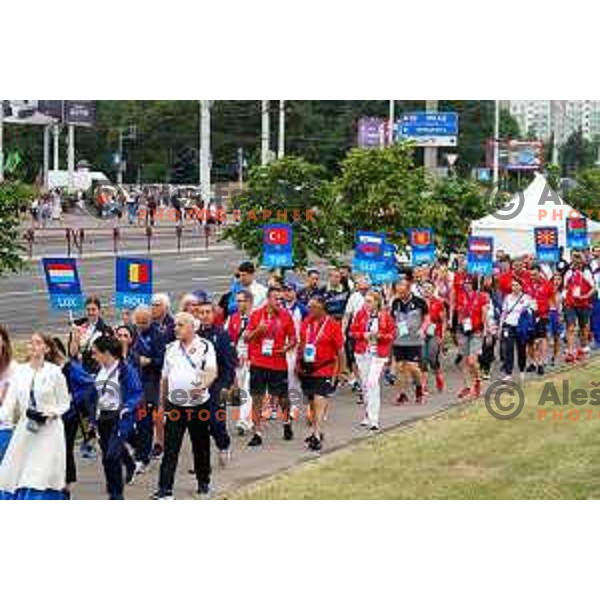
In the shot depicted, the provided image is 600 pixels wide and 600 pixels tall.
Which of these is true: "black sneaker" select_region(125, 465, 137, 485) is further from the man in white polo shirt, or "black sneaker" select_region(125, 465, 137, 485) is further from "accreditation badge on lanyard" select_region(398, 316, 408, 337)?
"accreditation badge on lanyard" select_region(398, 316, 408, 337)

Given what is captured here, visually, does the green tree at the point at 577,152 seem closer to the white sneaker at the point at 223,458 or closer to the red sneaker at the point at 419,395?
the red sneaker at the point at 419,395

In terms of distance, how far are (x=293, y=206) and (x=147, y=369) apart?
828 cm

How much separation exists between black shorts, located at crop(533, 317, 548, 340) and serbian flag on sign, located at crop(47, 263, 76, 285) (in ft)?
23.8

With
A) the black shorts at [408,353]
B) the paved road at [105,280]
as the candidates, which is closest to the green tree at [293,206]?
the black shorts at [408,353]

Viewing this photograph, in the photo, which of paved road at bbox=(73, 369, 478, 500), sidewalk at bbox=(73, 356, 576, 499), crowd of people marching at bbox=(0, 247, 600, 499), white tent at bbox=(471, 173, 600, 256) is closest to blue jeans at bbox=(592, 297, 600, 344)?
crowd of people marching at bbox=(0, 247, 600, 499)

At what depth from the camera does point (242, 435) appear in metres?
14.4

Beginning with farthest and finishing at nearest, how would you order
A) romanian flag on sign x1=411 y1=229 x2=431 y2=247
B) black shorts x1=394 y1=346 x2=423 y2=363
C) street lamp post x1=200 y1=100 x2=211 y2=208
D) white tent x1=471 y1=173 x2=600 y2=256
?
street lamp post x1=200 y1=100 x2=211 y2=208
white tent x1=471 y1=173 x2=600 y2=256
romanian flag on sign x1=411 y1=229 x2=431 y2=247
black shorts x1=394 y1=346 x2=423 y2=363

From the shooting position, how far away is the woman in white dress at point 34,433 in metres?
9.72

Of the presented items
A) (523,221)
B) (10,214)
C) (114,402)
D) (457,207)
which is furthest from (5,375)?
(457,207)

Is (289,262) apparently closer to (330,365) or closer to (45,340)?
(330,365)

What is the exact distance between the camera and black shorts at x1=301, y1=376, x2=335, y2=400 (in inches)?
538

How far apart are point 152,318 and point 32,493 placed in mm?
3299

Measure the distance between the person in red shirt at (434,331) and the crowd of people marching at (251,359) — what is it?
0.08 ft

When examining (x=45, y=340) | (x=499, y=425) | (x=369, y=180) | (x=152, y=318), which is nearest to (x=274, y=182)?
(x=369, y=180)
